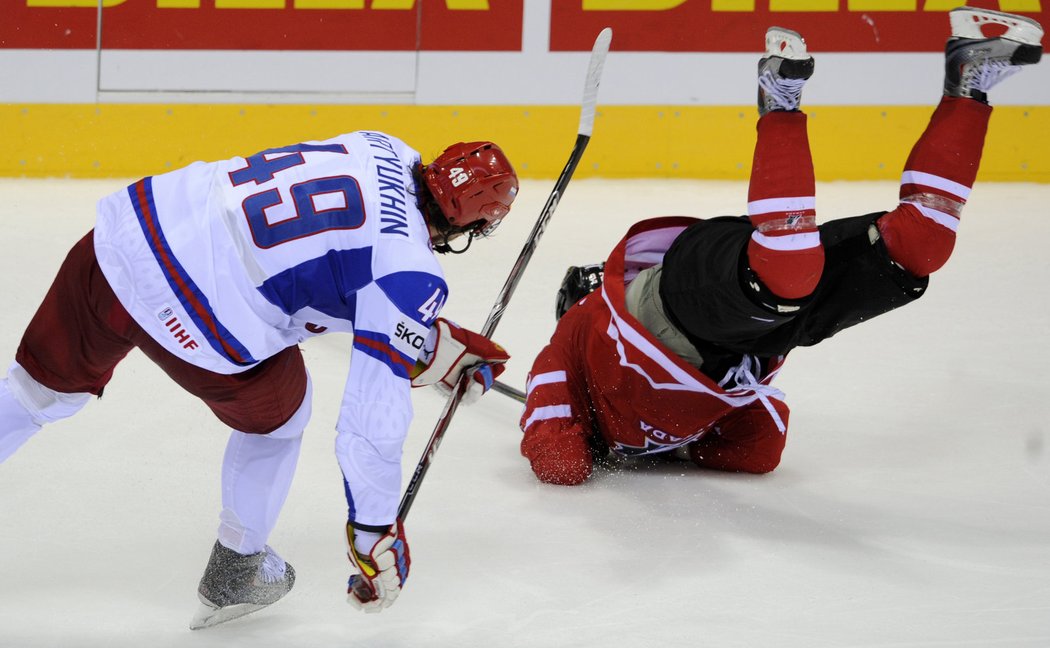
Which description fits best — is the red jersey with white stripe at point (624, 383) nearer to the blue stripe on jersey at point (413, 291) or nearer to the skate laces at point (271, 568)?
the skate laces at point (271, 568)

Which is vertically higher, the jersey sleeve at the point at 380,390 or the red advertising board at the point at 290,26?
the red advertising board at the point at 290,26

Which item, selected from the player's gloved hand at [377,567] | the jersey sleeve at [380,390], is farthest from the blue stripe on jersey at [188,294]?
the player's gloved hand at [377,567]

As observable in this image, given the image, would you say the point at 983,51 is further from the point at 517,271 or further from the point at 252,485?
the point at 252,485

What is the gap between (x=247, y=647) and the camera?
2.01 meters

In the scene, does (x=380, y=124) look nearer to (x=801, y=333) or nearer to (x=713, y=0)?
(x=713, y=0)

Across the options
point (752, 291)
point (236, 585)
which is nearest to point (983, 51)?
point (752, 291)

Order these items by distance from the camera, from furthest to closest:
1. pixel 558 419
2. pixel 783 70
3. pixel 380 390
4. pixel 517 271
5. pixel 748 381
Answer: pixel 558 419, pixel 748 381, pixel 517 271, pixel 783 70, pixel 380 390

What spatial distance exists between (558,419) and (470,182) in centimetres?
86

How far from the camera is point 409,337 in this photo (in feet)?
6.04

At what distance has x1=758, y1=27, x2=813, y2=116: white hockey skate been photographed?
2.24m

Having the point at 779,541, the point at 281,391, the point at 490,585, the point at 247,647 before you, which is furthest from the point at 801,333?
the point at 247,647

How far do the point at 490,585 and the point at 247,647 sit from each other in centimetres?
43

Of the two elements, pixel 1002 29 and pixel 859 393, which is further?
pixel 859 393

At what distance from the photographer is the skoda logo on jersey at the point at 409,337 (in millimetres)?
1827
